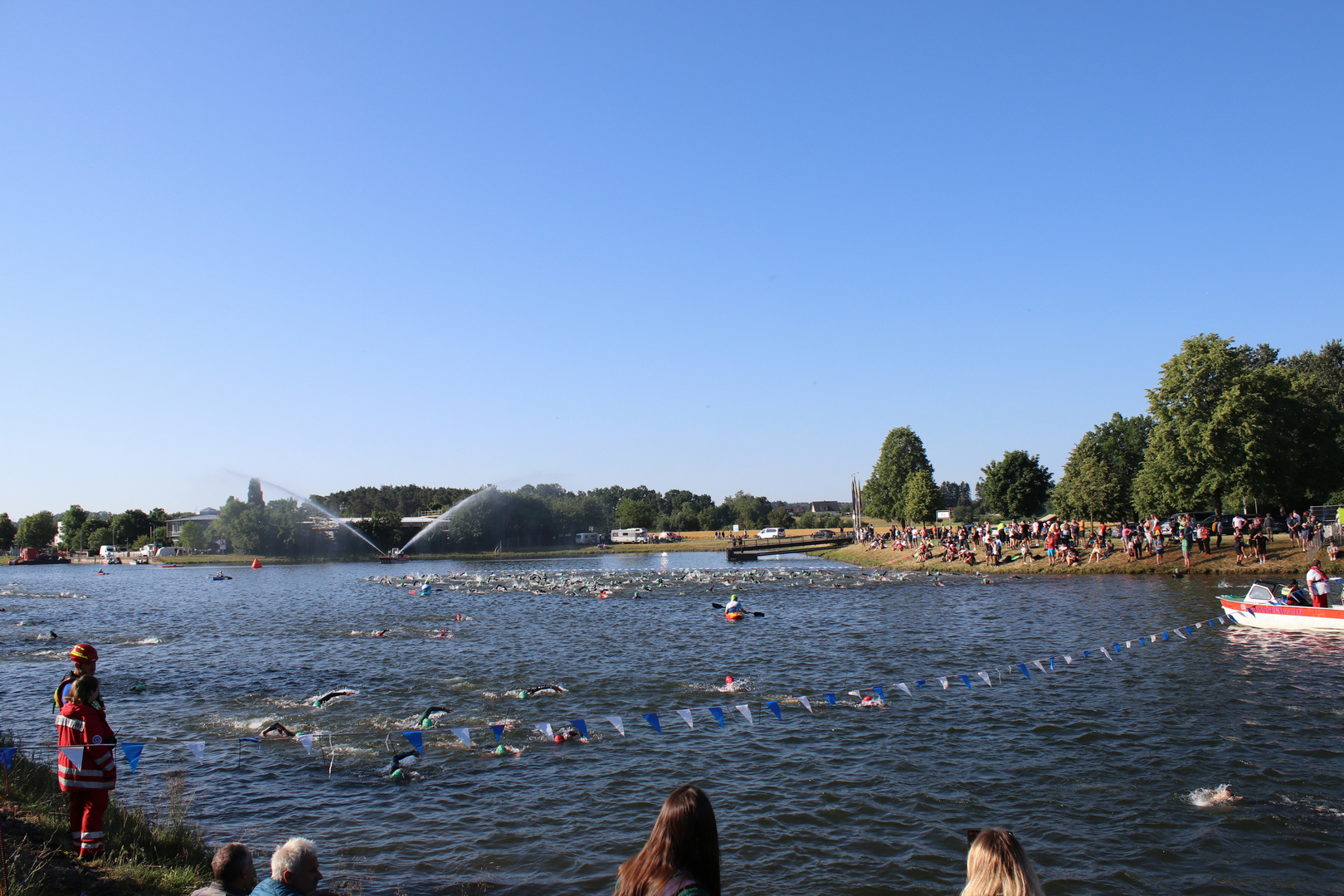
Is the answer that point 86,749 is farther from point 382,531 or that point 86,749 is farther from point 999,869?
point 382,531

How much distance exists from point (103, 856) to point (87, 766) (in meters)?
1.22

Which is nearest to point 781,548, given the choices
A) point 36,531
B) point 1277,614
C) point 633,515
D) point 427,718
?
point 1277,614

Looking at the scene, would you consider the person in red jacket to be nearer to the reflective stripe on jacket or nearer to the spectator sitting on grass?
the reflective stripe on jacket

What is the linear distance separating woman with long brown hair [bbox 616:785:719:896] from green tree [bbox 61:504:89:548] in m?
199

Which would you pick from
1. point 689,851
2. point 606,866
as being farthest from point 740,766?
point 689,851

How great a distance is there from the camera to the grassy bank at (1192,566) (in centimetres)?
3759

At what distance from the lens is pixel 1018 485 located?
9862 centimetres

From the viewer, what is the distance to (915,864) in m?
10.2

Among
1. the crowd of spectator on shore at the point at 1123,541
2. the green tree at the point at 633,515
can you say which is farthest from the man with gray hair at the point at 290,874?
the green tree at the point at 633,515

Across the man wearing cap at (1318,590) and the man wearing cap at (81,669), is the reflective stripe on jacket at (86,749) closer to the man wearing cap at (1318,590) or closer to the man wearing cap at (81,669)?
the man wearing cap at (81,669)

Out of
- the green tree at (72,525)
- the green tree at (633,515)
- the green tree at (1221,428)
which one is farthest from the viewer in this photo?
the green tree at (633,515)

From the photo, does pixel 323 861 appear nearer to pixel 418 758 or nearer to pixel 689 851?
pixel 418 758

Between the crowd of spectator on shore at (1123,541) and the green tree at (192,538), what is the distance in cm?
11119

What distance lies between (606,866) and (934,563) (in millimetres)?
53306
